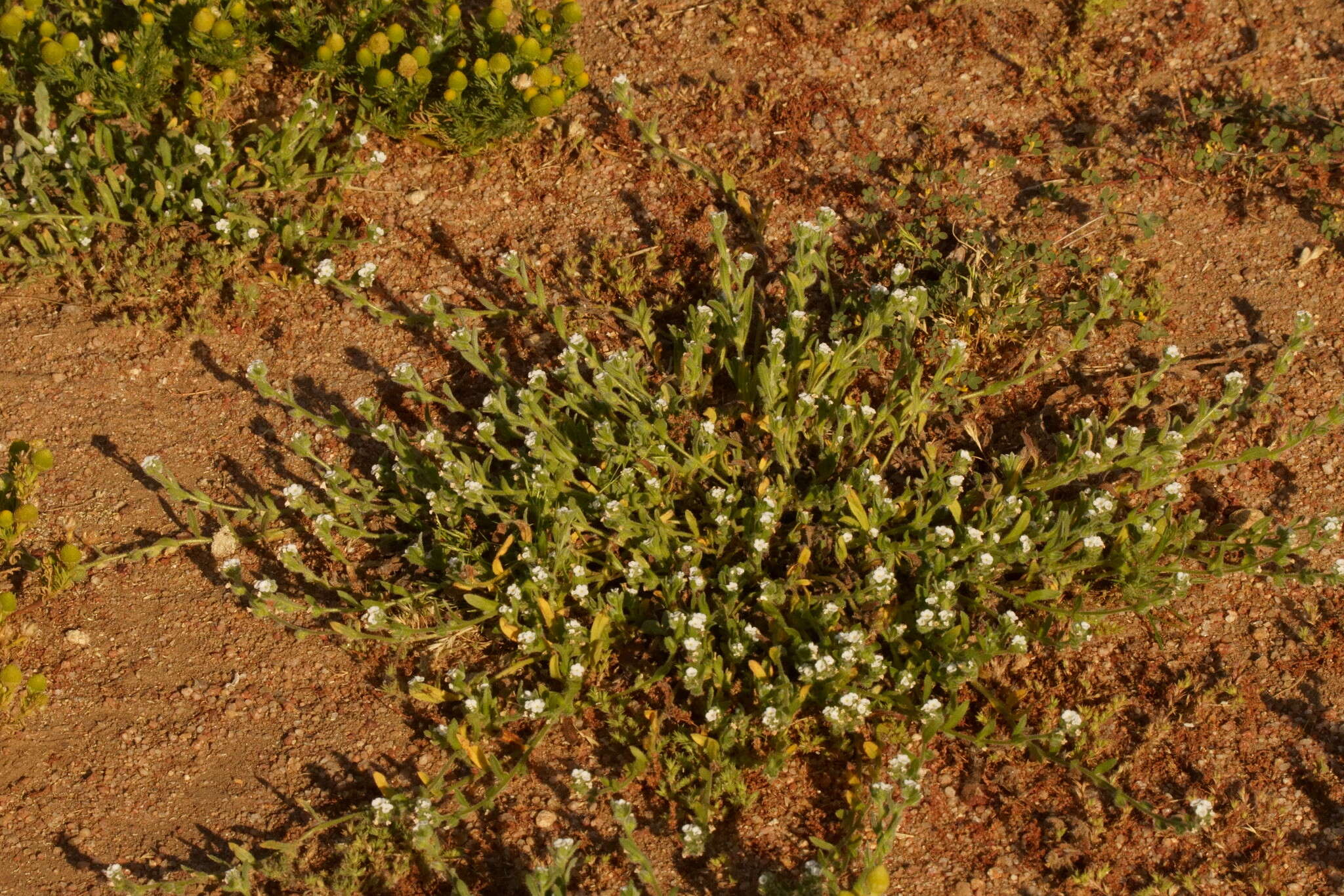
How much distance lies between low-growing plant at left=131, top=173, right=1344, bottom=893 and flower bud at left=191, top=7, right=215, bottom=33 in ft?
5.36

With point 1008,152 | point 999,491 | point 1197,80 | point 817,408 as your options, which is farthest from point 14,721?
point 1197,80

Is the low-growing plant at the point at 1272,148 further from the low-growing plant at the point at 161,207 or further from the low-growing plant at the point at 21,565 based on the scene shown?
the low-growing plant at the point at 21,565

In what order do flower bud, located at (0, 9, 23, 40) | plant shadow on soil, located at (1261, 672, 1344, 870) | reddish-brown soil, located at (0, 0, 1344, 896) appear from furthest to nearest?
flower bud, located at (0, 9, 23, 40) → reddish-brown soil, located at (0, 0, 1344, 896) → plant shadow on soil, located at (1261, 672, 1344, 870)

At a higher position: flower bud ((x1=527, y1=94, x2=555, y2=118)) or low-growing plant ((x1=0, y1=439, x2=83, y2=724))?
flower bud ((x1=527, y1=94, x2=555, y2=118))

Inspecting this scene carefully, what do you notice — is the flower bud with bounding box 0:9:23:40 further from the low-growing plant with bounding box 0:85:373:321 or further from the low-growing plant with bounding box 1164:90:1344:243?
the low-growing plant with bounding box 1164:90:1344:243

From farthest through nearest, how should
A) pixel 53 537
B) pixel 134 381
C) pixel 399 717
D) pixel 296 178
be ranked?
pixel 296 178, pixel 134 381, pixel 53 537, pixel 399 717

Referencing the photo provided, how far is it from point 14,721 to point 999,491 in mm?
3058

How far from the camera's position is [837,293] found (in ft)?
14.6

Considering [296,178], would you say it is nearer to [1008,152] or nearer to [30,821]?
[30,821]

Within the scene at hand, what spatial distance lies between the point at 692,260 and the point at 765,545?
1.47 metres

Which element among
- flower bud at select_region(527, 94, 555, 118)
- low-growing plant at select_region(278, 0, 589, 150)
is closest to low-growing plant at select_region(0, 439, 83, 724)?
low-growing plant at select_region(278, 0, 589, 150)

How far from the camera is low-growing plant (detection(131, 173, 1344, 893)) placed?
3422mm

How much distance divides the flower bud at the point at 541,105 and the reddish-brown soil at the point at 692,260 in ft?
1.02

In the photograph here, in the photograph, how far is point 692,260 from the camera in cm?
460
